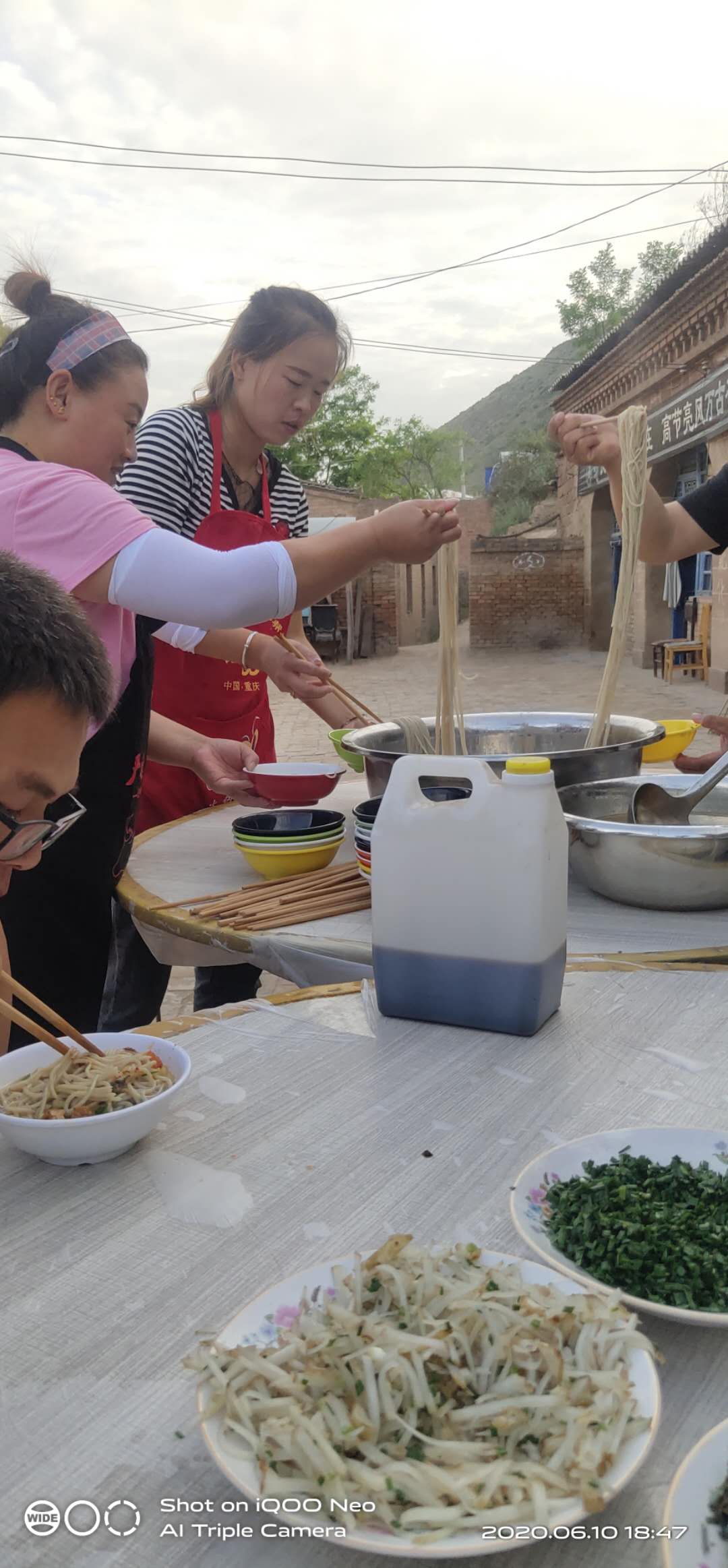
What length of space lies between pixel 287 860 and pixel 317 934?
27 cm

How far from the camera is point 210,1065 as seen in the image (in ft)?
4.28

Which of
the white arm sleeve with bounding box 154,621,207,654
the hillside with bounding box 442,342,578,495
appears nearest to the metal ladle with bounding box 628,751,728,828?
the white arm sleeve with bounding box 154,621,207,654

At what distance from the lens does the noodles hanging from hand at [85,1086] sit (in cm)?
110

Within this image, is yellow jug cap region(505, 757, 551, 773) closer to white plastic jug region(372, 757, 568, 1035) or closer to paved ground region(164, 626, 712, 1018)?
white plastic jug region(372, 757, 568, 1035)

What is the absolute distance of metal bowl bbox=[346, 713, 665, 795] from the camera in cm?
209

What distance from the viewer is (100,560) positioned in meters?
1.71

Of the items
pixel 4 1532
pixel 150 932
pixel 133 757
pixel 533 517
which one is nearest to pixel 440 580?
pixel 133 757

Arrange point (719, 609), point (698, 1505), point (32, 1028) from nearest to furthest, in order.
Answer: point (698, 1505) → point (32, 1028) → point (719, 609)

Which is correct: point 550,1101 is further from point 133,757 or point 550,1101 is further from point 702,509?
point 702,509

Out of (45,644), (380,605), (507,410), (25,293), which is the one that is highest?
(507,410)

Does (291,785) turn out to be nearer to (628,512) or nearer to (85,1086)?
(628,512)

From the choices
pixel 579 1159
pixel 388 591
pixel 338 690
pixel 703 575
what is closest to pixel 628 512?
pixel 338 690

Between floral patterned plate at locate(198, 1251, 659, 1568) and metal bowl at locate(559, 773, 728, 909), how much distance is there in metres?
0.94

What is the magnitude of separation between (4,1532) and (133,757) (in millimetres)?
1616
